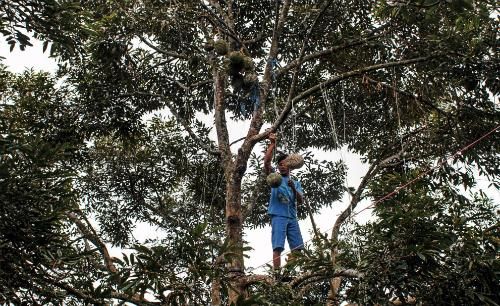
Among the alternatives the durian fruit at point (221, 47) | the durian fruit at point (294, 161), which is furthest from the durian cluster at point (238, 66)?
the durian fruit at point (294, 161)

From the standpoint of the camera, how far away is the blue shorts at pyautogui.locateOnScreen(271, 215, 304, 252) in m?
7.16

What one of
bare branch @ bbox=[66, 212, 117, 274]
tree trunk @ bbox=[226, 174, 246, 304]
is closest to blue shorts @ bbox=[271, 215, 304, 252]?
tree trunk @ bbox=[226, 174, 246, 304]

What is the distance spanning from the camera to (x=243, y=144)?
24.0ft

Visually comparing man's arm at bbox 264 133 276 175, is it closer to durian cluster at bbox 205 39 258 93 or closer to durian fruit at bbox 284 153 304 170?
durian fruit at bbox 284 153 304 170

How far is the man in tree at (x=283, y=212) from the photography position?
23.5ft

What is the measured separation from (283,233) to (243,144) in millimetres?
1187

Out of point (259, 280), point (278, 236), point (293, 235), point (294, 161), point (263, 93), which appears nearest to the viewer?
point (259, 280)

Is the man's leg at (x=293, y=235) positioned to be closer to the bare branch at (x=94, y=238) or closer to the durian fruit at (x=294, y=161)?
the durian fruit at (x=294, y=161)

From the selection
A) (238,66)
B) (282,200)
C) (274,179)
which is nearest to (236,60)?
(238,66)

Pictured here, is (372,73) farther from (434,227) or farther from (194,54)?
(434,227)

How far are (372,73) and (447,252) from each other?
3.76 metres

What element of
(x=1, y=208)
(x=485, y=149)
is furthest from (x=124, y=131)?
(x=485, y=149)

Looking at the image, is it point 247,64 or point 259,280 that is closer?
point 259,280

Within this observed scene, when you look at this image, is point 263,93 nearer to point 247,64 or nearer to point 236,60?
point 247,64
